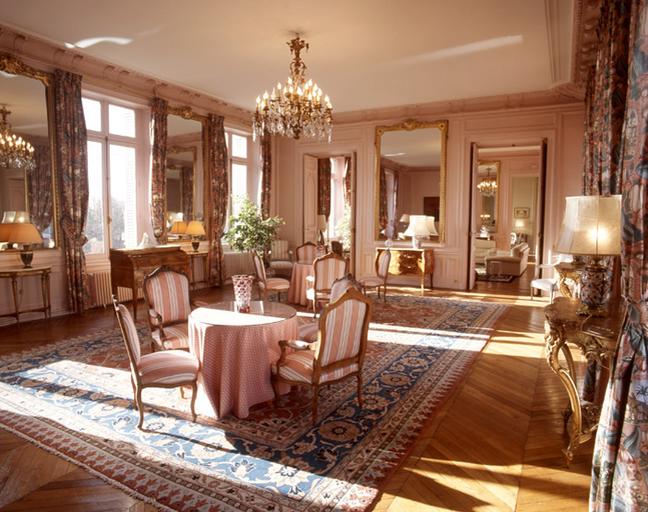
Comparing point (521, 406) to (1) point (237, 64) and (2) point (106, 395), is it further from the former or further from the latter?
(1) point (237, 64)

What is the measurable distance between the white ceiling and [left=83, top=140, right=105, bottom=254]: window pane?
53.3 inches

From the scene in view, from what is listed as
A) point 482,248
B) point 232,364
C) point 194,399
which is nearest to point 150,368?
point 194,399

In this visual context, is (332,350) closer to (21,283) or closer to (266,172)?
(21,283)

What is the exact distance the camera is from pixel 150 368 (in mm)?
3004

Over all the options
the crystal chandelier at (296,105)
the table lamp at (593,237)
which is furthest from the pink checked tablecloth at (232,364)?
the crystal chandelier at (296,105)

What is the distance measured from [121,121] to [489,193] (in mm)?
10847

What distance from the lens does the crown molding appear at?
5.54 metres

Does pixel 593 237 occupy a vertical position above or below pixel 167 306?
above

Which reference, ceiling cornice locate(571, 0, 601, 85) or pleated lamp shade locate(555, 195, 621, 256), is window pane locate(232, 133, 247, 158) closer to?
ceiling cornice locate(571, 0, 601, 85)

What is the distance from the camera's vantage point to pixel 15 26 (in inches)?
203

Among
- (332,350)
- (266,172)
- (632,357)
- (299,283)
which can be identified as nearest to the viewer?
(632,357)

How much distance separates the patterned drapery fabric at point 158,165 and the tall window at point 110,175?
0.31 metres

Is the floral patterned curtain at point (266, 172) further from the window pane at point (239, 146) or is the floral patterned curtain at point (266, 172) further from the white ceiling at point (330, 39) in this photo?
the white ceiling at point (330, 39)

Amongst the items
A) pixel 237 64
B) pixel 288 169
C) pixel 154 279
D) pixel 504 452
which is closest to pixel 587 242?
pixel 504 452
